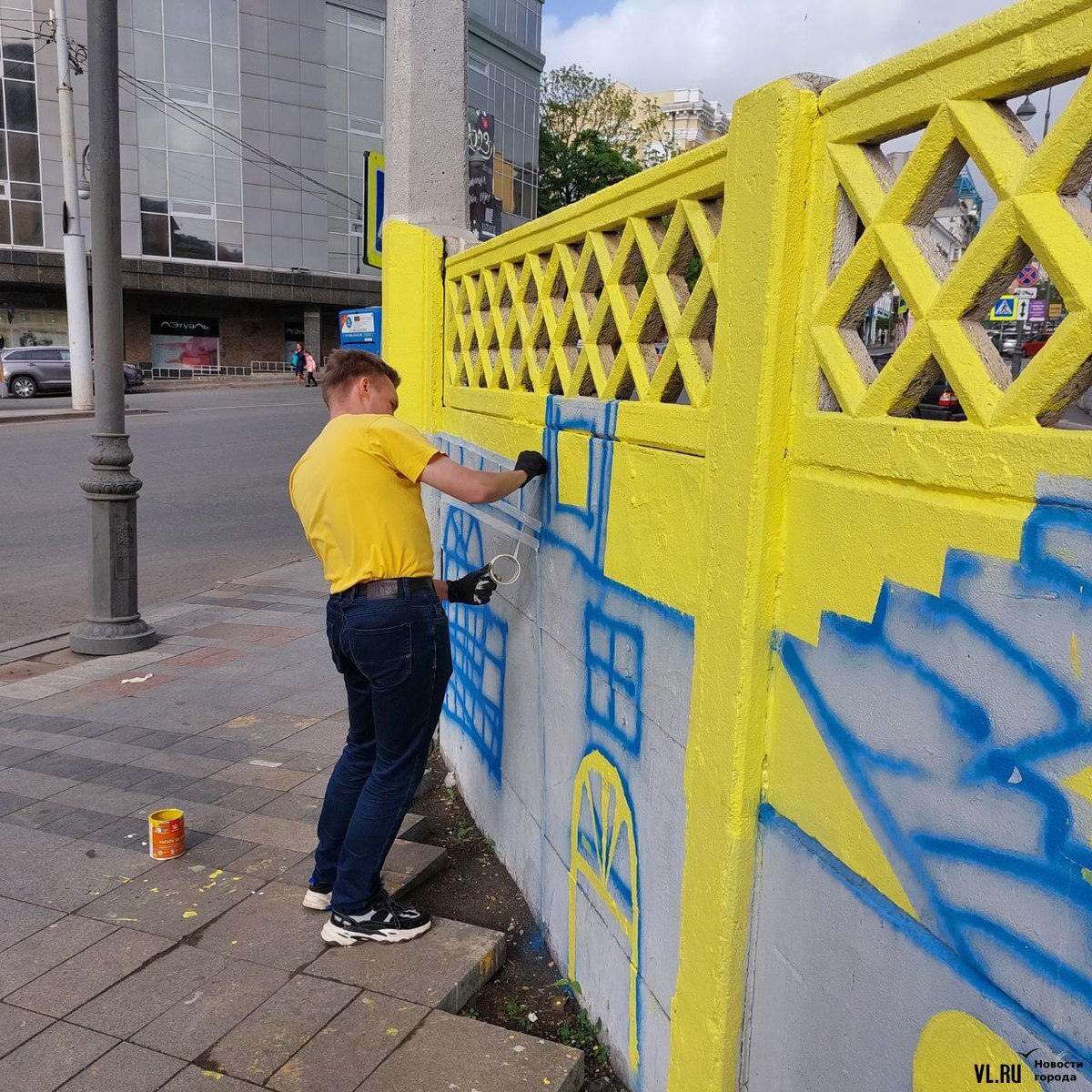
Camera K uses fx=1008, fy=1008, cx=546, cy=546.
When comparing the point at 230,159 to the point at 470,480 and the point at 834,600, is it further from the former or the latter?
the point at 834,600

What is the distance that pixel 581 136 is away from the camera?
43562 mm

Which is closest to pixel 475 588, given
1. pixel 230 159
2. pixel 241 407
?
pixel 241 407

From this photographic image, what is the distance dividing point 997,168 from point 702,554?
957 mm

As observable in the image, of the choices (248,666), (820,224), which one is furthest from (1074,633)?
(248,666)

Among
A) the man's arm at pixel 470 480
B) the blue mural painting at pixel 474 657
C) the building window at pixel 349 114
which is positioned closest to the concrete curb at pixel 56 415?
the building window at pixel 349 114

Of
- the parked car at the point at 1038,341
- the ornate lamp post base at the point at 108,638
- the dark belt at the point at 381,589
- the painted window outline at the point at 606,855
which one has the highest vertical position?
the parked car at the point at 1038,341

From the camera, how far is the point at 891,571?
1.64m

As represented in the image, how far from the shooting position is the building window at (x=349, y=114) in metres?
38.1

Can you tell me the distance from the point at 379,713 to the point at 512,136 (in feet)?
131

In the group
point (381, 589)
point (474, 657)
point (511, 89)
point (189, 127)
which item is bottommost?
point (474, 657)

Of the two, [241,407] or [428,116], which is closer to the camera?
[428,116]

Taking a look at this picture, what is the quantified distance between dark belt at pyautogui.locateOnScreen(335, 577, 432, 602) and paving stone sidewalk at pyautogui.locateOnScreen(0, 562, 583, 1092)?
1.13m

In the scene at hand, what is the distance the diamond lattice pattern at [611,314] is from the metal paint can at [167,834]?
2.00 meters

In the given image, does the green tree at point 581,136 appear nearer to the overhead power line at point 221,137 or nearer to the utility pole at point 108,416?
the overhead power line at point 221,137
